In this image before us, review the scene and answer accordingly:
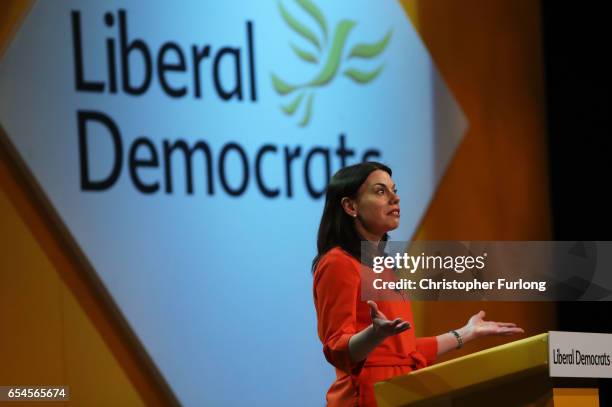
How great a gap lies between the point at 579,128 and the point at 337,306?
10.6 feet

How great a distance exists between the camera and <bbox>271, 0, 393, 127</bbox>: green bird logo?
4660mm

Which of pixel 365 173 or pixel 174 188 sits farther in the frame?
pixel 174 188

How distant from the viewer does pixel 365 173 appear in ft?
9.05

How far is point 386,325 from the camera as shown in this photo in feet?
6.98

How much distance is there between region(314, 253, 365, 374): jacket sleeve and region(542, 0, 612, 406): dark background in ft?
9.71

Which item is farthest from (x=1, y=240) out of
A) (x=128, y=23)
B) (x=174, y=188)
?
(x=128, y=23)

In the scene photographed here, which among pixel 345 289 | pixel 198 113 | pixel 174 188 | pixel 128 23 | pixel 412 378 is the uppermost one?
pixel 128 23

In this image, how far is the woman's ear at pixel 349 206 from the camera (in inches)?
107

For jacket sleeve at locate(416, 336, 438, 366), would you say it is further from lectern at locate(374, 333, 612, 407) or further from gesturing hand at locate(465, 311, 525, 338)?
lectern at locate(374, 333, 612, 407)

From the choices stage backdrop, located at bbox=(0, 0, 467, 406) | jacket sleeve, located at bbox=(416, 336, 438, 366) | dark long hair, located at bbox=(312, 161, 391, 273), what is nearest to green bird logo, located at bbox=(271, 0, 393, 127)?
stage backdrop, located at bbox=(0, 0, 467, 406)

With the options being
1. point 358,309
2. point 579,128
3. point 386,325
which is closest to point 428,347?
point 358,309

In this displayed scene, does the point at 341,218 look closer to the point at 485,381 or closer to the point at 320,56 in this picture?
the point at 485,381

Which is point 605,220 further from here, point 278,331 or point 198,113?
point 198,113

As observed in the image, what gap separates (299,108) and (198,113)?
506 millimetres
